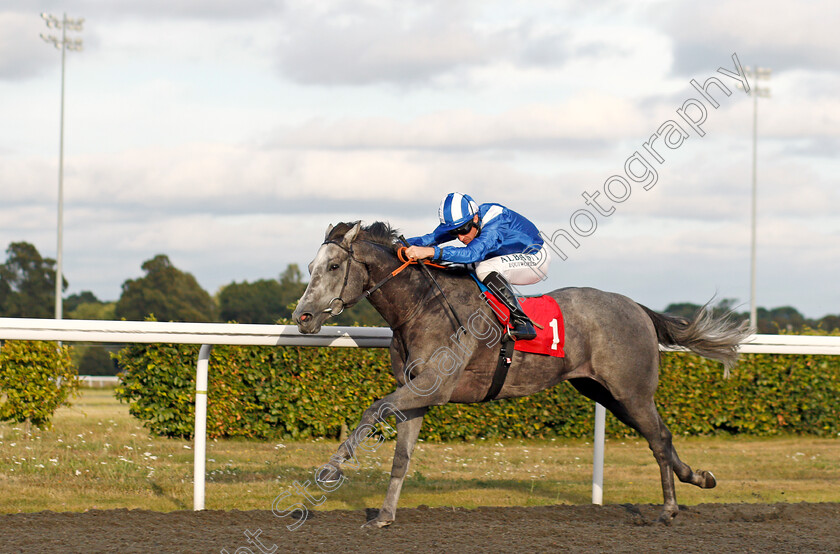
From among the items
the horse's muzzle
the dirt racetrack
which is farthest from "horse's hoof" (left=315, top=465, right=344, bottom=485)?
the horse's muzzle

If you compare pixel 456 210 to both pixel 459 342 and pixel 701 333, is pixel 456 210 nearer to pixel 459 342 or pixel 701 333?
pixel 459 342

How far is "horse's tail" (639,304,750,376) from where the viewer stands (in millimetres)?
Result: 5676

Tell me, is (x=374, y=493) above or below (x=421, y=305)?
below

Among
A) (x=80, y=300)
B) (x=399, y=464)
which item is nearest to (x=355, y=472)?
(x=399, y=464)

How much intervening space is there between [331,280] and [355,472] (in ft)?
9.66

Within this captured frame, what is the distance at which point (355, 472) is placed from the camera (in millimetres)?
7082

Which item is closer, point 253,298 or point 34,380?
point 34,380

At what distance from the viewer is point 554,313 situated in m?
5.12

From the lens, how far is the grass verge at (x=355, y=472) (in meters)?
5.74

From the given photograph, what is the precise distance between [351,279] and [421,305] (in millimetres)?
428

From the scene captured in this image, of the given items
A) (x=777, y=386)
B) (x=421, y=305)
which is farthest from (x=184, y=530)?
(x=777, y=386)

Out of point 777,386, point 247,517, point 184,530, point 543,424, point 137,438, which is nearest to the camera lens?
point 184,530

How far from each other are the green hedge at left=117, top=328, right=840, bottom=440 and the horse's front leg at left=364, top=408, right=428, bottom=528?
11.4 ft

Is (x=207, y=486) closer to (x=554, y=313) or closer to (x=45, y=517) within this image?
(x=45, y=517)
